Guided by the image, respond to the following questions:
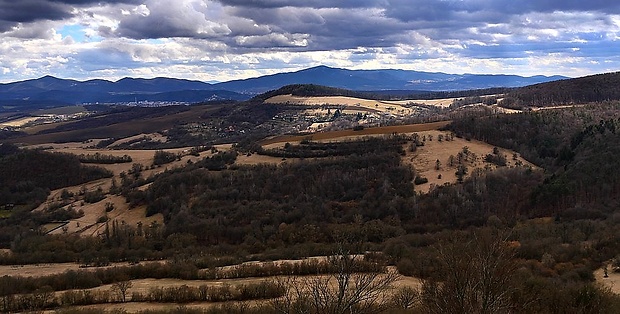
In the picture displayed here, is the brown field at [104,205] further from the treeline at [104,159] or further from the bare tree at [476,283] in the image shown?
the bare tree at [476,283]

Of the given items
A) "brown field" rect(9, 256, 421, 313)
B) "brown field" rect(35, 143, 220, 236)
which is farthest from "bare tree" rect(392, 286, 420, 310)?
"brown field" rect(35, 143, 220, 236)

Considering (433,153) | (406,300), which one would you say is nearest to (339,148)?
(433,153)

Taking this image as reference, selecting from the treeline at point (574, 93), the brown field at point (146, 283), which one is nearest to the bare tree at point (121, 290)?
the brown field at point (146, 283)

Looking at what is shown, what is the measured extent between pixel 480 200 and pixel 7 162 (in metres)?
106

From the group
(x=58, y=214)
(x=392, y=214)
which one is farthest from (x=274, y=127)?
(x=392, y=214)

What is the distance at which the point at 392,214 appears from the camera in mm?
71500

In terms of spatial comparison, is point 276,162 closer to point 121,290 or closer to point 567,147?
point 567,147

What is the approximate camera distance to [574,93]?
15838 cm

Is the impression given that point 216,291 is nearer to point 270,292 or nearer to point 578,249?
point 270,292

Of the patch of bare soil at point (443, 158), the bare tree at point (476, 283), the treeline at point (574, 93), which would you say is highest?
the treeline at point (574, 93)

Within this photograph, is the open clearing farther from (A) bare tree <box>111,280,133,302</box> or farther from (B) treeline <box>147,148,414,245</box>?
(A) bare tree <box>111,280,133,302</box>

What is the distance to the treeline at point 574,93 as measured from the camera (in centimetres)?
15138

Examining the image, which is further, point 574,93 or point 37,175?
point 574,93

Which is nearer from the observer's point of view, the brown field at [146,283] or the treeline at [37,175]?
the brown field at [146,283]
